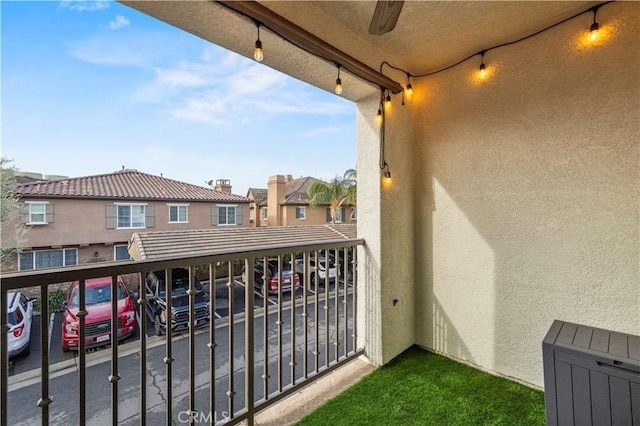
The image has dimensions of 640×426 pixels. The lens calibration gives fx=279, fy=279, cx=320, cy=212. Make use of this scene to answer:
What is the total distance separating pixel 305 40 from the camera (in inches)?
63.2

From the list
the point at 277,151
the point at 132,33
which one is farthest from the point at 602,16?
the point at 277,151

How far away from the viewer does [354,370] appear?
2.22m

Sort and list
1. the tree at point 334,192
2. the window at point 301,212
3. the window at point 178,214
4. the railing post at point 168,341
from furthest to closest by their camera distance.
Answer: the tree at point 334,192
the window at point 301,212
the window at point 178,214
the railing post at point 168,341

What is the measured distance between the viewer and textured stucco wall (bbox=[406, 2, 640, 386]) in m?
1.69

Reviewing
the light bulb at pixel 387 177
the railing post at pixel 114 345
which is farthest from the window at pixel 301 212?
the railing post at pixel 114 345

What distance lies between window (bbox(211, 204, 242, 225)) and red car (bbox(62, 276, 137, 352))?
3.70ft

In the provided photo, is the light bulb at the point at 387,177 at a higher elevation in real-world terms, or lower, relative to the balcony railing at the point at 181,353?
higher

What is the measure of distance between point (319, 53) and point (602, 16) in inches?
70.0

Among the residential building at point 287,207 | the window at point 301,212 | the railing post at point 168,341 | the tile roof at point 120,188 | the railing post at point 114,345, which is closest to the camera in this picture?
the railing post at point 114,345

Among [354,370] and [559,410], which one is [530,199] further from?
[354,370]

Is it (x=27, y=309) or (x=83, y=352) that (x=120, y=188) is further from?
(x=83, y=352)

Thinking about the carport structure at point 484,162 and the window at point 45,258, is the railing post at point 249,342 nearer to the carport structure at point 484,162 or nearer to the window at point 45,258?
the carport structure at point 484,162

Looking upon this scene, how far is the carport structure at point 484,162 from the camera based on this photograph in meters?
1.68

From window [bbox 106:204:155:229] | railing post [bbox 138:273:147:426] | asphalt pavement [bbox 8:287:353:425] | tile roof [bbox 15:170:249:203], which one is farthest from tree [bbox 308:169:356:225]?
railing post [bbox 138:273:147:426]
